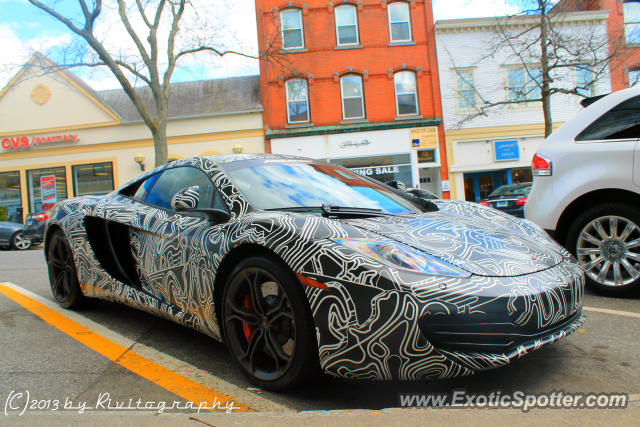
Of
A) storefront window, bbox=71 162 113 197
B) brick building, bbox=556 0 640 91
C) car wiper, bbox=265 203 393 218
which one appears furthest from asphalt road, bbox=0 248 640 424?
→ brick building, bbox=556 0 640 91

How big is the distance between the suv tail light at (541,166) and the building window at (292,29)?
56.7 ft

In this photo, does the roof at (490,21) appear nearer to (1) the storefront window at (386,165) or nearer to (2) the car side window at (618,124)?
(1) the storefront window at (386,165)

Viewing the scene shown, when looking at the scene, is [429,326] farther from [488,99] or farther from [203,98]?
[203,98]

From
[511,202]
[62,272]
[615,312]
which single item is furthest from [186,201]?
[511,202]

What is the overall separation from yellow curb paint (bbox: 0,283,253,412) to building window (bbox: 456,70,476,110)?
18.7m

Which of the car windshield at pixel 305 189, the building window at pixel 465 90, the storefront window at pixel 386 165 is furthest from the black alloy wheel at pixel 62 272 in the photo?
the building window at pixel 465 90

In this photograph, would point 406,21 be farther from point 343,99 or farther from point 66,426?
point 66,426

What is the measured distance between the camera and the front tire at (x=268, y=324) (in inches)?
79.4

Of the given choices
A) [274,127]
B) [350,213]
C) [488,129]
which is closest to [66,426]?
[350,213]

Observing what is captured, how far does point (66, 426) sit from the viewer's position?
5.74 ft

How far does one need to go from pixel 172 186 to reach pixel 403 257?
1.86m

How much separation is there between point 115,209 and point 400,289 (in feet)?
8.00

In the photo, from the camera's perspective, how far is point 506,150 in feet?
63.9

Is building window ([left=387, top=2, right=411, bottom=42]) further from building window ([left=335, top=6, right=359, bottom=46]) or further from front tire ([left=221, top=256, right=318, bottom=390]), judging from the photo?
front tire ([left=221, top=256, right=318, bottom=390])
